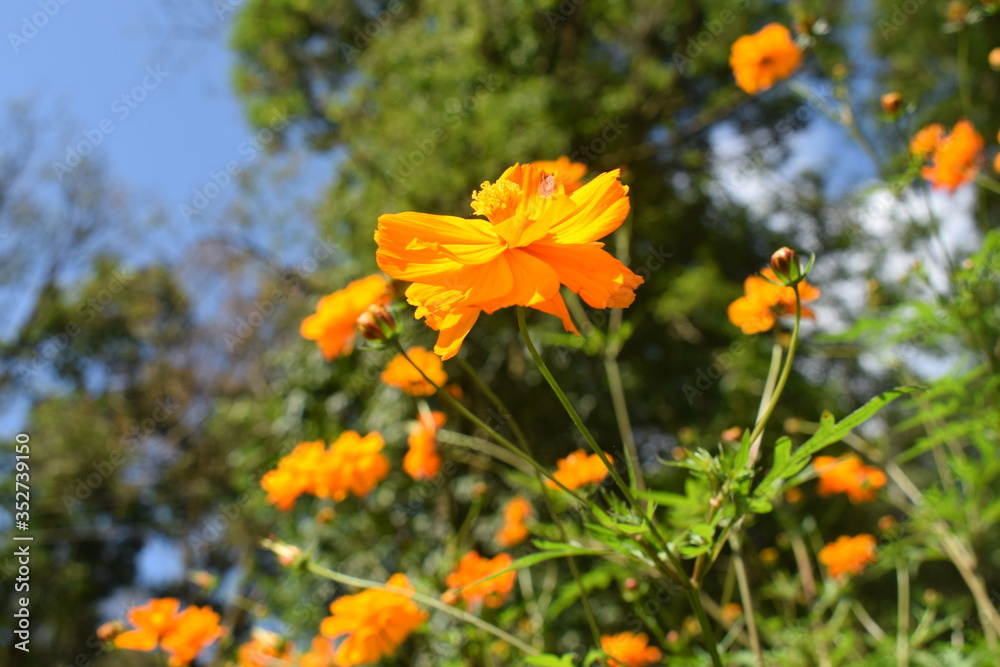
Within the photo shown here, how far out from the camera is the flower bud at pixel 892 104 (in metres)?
1.26

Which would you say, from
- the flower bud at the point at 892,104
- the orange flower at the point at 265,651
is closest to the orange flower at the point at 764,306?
the flower bud at the point at 892,104

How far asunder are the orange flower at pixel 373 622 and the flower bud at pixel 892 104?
1.23 metres

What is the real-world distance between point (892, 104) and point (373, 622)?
1334 millimetres

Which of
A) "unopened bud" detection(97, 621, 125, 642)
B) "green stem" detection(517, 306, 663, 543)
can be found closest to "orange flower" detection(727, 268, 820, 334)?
"green stem" detection(517, 306, 663, 543)

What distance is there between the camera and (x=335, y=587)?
3404 millimetres

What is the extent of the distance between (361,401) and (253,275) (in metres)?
3.92

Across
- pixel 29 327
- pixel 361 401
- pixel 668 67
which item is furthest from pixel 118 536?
pixel 668 67

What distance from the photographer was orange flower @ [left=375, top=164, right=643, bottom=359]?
59 centimetres

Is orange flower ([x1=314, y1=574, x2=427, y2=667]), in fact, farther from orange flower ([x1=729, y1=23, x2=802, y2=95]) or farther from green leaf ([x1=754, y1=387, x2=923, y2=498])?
orange flower ([x1=729, y1=23, x2=802, y2=95])

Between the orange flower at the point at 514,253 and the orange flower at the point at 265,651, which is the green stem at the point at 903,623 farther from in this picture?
the orange flower at the point at 265,651
